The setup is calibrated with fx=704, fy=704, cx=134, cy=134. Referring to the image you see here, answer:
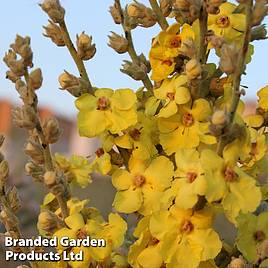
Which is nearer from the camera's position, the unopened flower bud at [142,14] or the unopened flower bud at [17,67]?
the unopened flower bud at [17,67]

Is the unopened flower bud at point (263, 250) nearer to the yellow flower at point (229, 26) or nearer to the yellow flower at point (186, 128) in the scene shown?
the yellow flower at point (186, 128)

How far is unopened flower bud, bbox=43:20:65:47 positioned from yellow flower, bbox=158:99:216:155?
6.0 inches

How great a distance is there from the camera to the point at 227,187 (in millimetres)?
698

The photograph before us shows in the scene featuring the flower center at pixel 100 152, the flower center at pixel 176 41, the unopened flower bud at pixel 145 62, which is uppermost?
the flower center at pixel 176 41

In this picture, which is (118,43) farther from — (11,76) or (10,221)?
(10,221)

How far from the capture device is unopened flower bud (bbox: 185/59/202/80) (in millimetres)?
713

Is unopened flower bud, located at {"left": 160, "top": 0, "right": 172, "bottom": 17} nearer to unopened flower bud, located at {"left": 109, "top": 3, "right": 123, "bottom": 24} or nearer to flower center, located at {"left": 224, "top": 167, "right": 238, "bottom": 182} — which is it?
unopened flower bud, located at {"left": 109, "top": 3, "right": 123, "bottom": 24}

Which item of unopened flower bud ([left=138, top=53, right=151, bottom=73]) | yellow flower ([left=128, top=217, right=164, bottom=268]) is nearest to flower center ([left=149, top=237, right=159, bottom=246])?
yellow flower ([left=128, top=217, right=164, bottom=268])

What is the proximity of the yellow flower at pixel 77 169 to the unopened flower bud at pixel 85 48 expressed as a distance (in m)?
0.15

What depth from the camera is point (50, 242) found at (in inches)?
30.9

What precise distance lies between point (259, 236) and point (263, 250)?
0.03 m

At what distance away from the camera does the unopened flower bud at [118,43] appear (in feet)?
2.72

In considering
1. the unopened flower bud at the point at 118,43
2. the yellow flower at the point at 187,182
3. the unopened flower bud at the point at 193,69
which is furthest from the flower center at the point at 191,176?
the unopened flower bud at the point at 118,43

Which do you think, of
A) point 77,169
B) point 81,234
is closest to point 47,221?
point 81,234
